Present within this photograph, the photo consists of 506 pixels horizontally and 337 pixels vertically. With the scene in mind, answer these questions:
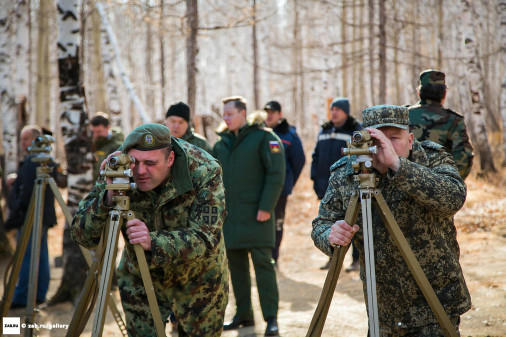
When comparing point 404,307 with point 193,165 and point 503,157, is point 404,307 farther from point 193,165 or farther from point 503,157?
point 503,157

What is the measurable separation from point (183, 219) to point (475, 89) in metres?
13.7

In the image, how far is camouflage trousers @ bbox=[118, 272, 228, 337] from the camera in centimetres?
337

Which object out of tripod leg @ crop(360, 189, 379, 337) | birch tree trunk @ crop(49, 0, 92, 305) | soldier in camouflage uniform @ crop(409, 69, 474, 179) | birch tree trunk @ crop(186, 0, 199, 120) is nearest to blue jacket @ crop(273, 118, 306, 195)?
birch tree trunk @ crop(186, 0, 199, 120)

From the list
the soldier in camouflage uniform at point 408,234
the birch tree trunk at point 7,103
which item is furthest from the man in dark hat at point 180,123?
the birch tree trunk at point 7,103

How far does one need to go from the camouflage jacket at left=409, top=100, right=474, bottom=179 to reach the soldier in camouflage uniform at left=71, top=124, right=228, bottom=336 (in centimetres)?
276

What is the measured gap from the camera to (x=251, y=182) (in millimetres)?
5949

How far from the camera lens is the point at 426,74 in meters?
5.58

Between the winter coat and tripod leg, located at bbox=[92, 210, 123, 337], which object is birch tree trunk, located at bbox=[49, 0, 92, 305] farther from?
tripod leg, located at bbox=[92, 210, 123, 337]

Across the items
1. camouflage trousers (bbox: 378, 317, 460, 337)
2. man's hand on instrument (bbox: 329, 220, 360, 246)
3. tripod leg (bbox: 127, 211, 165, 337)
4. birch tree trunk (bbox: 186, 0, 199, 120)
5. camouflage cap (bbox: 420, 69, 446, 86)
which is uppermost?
birch tree trunk (bbox: 186, 0, 199, 120)

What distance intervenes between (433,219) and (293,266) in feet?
20.3

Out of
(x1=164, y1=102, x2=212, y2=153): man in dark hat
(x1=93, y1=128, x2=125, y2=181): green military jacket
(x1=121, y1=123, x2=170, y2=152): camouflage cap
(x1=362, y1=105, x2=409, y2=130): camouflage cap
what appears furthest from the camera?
(x1=93, y1=128, x2=125, y2=181): green military jacket

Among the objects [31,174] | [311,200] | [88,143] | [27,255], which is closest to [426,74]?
[88,143]

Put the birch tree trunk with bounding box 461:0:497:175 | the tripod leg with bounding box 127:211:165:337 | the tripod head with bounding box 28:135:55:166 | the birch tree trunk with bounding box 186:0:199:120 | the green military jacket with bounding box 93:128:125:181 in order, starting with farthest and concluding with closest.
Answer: the birch tree trunk with bounding box 461:0:497:175 → the birch tree trunk with bounding box 186:0:199:120 → the green military jacket with bounding box 93:128:125:181 → the tripod head with bounding box 28:135:55:166 → the tripod leg with bounding box 127:211:165:337

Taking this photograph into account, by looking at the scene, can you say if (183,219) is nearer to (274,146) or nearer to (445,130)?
(274,146)
